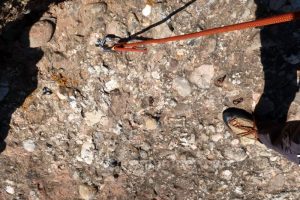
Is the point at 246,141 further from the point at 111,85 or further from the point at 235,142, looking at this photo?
the point at 111,85

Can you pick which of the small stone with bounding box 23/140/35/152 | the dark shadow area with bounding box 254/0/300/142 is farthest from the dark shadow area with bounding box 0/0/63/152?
the dark shadow area with bounding box 254/0/300/142

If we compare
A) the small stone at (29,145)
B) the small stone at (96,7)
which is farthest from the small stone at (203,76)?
the small stone at (29,145)

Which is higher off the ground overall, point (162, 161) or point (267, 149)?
point (267, 149)

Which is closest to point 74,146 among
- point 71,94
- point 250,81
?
point 71,94

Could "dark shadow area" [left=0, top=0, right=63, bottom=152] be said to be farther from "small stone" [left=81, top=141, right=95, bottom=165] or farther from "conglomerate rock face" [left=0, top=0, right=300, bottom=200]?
"small stone" [left=81, top=141, right=95, bottom=165]

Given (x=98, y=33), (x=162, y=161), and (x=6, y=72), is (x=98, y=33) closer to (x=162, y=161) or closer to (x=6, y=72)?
(x=6, y=72)

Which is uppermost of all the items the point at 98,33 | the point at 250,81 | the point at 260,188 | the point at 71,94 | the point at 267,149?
the point at 98,33
